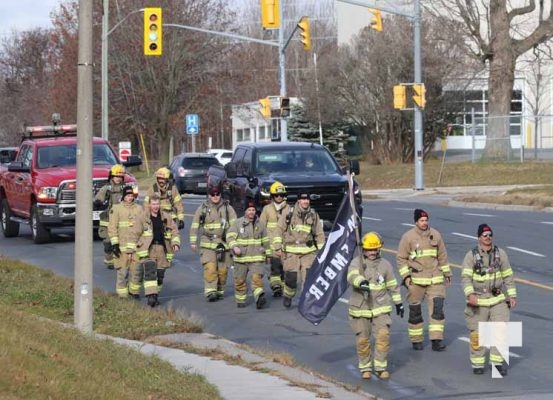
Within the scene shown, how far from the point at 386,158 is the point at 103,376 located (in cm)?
4616

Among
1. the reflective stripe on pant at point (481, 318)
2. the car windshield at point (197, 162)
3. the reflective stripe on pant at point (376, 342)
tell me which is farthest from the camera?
the car windshield at point (197, 162)

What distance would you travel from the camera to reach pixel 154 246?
15328 mm

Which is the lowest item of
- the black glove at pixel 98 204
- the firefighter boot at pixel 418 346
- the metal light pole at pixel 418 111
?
the firefighter boot at pixel 418 346

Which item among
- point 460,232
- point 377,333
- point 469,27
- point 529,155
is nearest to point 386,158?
point 529,155

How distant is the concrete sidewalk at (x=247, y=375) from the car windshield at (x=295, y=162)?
10.7 meters

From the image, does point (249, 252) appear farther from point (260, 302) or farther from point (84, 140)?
point (84, 140)

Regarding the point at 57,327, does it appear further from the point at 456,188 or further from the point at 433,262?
the point at 456,188

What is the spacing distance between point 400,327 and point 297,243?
2.16 metres

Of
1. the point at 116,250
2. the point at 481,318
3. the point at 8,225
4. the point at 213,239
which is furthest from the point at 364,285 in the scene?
the point at 8,225

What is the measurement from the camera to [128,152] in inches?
1769

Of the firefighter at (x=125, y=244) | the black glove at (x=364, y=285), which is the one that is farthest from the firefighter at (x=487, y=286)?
the firefighter at (x=125, y=244)

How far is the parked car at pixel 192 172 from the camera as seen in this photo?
1658 inches

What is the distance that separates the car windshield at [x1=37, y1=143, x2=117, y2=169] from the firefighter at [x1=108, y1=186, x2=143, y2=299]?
8.25 metres

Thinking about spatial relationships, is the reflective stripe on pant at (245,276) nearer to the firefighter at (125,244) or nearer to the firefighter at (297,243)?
the firefighter at (297,243)
